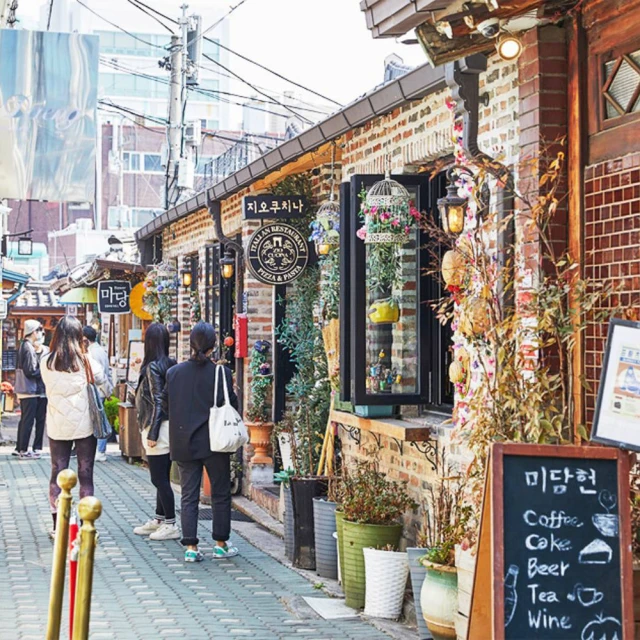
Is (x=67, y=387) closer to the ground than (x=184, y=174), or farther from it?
closer to the ground

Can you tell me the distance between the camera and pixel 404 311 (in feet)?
27.6

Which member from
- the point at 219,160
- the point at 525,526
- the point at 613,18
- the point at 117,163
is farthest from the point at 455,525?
the point at 117,163

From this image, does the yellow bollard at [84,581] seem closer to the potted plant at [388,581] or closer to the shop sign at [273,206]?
the potted plant at [388,581]

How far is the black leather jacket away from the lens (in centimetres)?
989

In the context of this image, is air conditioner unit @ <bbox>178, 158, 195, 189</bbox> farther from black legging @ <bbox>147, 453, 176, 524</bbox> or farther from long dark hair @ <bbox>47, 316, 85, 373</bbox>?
black legging @ <bbox>147, 453, 176, 524</bbox>

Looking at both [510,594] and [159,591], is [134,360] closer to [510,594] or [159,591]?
[159,591]

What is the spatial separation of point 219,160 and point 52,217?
40.8 metres

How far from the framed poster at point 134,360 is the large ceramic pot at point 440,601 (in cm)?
1264

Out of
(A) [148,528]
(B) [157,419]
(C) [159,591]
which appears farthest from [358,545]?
(A) [148,528]

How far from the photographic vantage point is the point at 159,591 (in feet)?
26.8

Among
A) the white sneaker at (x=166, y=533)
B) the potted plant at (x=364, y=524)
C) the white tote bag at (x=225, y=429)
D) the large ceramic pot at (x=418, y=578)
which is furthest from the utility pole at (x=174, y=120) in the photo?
the large ceramic pot at (x=418, y=578)

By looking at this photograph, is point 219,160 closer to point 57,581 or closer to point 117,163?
point 57,581

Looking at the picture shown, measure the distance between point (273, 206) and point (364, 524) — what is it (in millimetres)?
4692

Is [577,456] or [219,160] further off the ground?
[219,160]
